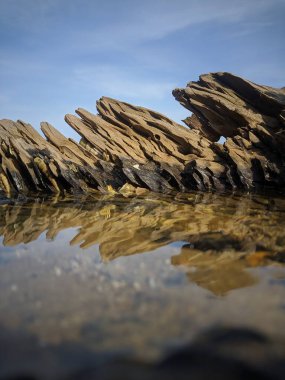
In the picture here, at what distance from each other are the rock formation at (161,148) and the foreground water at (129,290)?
1763 centimetres

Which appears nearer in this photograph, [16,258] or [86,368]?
[86,368]

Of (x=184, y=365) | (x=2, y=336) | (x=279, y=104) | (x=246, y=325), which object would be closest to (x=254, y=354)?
(x=246, y=325)

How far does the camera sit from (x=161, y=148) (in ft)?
101

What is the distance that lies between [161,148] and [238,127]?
951 centimetres

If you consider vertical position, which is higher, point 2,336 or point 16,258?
point 16,258

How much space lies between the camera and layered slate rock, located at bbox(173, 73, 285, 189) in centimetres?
2620

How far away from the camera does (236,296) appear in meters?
A: 4.21

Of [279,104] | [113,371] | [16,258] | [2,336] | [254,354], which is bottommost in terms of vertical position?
[254,354]

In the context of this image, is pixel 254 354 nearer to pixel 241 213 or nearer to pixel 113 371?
pixel 113 371

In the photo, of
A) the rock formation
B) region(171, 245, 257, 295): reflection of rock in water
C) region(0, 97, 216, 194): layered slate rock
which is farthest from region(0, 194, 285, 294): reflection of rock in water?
the rock formation

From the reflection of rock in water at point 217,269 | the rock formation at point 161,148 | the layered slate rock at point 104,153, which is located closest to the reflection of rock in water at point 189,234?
the reflection of rock in water at point 217,269

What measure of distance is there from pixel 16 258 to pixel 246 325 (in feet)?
17.4

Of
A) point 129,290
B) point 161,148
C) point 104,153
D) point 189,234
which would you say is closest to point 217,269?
point 129,290

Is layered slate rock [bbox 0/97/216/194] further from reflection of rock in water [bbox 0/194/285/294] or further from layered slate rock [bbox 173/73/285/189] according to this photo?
reflection of rock in water [bbox 0/194/285/294]
